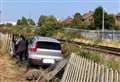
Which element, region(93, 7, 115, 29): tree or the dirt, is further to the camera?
region(93, 7, 115, 29): tree

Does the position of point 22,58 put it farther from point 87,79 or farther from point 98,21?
point 98,21

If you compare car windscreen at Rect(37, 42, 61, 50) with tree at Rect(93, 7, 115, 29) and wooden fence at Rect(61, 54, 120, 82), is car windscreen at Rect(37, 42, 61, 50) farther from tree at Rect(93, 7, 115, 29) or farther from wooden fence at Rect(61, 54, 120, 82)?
tree at Rect(93, 7, 115, 29)

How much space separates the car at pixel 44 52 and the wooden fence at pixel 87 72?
5.09m

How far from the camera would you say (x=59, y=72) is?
1387 centimetres

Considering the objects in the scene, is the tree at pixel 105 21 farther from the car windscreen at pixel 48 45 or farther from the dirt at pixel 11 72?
the car windscreen at pixel 48 45

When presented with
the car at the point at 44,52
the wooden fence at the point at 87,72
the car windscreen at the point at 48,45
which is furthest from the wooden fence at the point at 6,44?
the wooden fence at the point at 87,72

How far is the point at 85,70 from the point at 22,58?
11255 millimetres

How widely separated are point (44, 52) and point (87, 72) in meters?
7.58

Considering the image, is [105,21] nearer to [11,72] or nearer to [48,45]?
[48,45]

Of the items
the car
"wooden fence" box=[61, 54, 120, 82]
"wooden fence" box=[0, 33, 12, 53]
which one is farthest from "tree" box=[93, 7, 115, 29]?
"wooden fence" box=[61, 54, 120, 82]

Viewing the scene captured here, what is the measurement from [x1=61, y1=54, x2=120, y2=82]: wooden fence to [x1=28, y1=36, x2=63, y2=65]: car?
16.7 ft

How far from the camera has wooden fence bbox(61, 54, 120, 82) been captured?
332 inches

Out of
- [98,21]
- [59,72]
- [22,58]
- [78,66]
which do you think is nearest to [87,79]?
[78,66]

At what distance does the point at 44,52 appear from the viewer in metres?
17.5
